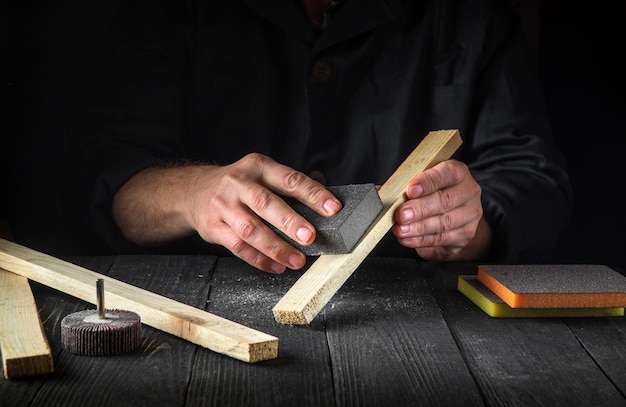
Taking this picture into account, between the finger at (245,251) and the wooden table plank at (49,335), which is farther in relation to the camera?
the finger at (245,251)

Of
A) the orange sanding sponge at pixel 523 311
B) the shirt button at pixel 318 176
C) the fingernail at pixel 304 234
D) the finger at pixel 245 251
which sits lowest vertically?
the shirt button at pixel 318 176

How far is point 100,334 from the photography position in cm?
125

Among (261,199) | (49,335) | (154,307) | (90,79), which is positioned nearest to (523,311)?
(261,199)

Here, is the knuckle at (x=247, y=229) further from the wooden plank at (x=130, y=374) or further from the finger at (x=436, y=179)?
the finger at (x=436, y=179)

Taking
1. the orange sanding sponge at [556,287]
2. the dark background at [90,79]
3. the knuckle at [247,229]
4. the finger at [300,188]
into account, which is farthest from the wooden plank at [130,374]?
the dark background at [90,79]

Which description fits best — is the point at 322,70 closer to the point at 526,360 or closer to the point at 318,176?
the point at 318,176

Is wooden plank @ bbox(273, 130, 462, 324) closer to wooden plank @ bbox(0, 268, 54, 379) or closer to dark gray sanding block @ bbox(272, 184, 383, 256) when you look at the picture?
dark gray sanding block @ bbox(272, 184, 383, 256)

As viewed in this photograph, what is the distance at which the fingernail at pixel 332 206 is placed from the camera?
59.9 inches

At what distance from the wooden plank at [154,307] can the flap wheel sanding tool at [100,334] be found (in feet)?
0.27

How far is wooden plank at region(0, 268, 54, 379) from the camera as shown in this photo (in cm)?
117

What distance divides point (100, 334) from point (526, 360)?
2.10 ft

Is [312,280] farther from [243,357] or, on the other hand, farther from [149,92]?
[149,92]

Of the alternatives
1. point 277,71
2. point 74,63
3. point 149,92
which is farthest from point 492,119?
point 74,63

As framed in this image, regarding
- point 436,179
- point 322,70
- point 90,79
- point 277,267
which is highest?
point 436,179
